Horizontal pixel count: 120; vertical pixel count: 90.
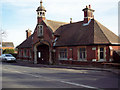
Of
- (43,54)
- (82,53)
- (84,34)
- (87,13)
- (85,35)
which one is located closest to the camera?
(82,53)

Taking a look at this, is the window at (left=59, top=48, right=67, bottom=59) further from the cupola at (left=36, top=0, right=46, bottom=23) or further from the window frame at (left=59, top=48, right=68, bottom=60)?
the cupola at (left=36, top=0, right=46, bottom=23)

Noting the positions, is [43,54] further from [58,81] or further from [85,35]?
[58,81]

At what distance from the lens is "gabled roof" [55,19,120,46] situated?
21.0 m

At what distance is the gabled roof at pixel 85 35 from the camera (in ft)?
68.9

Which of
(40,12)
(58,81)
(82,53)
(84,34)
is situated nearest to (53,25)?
(40,12)

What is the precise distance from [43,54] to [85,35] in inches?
370

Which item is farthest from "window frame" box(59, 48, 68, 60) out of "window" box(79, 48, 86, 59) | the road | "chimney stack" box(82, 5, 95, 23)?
the road

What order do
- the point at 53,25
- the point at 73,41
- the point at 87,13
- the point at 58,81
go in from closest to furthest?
the point at 58,81
the point at 73,41
the point at 87,13
the point at 53,25

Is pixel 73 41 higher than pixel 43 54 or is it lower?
higher

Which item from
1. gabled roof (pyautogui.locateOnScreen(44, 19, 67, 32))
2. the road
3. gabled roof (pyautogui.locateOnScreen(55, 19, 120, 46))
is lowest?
the road

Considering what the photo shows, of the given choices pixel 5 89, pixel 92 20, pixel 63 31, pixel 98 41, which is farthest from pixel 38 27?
pixel 5 89

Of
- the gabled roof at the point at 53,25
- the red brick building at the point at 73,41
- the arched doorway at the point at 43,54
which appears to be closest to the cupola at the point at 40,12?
the red brick building at the point at 73,41

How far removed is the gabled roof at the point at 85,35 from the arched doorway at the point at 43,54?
133 inches

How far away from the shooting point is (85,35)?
22.7 m
